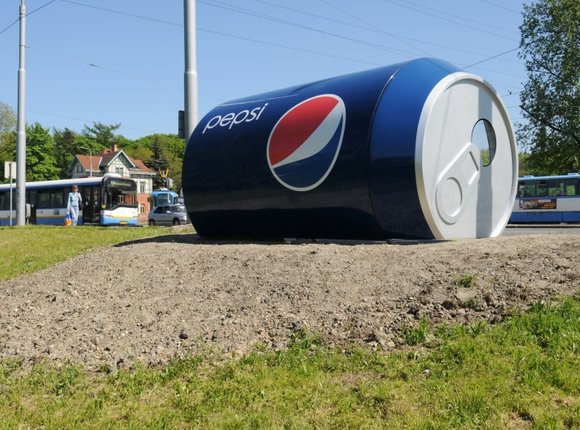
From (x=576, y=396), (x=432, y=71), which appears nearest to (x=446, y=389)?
(x=576, y=396)

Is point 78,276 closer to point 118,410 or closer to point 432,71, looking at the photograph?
point 118,410

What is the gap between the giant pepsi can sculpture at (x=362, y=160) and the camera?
311 inches

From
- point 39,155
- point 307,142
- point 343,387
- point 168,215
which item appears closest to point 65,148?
point 39,155

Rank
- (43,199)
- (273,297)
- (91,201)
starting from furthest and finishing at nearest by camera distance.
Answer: (43,199) → (91,201) → (273,297)

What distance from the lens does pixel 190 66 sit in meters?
12.7

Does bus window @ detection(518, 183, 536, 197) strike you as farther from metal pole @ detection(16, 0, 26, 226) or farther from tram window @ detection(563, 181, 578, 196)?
metal pole @ detection(16, 0, 26, 226)

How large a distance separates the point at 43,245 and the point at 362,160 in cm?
991

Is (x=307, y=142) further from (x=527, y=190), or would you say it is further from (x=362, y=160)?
(x=527, y=190)

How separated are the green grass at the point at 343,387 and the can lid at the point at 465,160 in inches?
134

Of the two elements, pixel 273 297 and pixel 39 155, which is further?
pixel 39 155

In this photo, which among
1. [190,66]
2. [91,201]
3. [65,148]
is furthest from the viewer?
[65,148]

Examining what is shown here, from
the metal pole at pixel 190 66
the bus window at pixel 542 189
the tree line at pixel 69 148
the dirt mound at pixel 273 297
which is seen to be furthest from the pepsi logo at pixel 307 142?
the tree line at pixel 69 148

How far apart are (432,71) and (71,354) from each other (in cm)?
628

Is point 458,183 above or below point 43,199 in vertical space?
below
